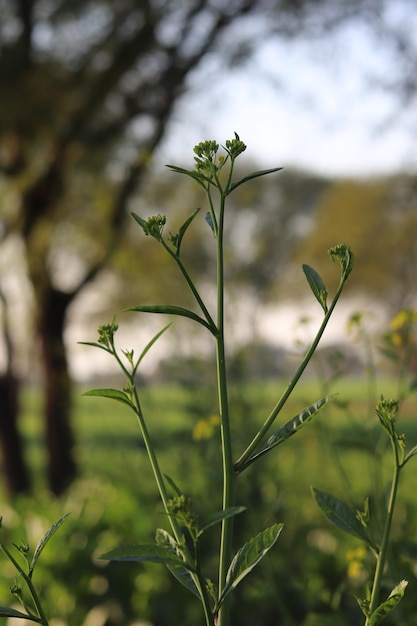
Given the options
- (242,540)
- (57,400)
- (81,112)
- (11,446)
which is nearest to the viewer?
(242,540)

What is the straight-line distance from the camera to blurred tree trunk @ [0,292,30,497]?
17.3 feet

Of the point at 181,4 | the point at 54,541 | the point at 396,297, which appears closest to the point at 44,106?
the point at 181,4

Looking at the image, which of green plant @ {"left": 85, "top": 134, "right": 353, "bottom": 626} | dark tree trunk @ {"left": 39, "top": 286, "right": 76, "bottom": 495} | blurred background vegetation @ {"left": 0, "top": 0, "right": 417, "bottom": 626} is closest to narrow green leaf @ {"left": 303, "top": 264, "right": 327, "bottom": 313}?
green plant @ {"left": 85, "top": 134, "right": 353, "bottom": 626}

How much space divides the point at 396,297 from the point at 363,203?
84.9 inches

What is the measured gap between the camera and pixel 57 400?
5520mm

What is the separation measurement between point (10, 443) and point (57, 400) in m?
0.45

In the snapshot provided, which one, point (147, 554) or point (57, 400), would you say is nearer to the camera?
point (147, 554)

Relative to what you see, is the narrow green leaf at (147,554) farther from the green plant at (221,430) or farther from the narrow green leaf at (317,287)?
the narrow green leaf at (317,287)

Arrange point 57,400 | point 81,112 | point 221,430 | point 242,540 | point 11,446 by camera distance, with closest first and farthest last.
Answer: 1. point 221,430
2. point 242,540
3. point 81,112
4. point 11,446
5. point 57,400

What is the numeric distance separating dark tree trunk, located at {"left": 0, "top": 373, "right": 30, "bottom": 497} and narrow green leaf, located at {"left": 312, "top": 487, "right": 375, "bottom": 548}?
4984mm

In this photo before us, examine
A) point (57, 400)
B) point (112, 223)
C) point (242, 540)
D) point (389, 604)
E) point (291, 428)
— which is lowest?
point (242, 540)

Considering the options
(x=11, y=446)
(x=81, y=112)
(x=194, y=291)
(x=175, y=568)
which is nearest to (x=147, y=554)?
(x=175, y=568)

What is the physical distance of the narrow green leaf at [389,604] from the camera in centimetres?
44

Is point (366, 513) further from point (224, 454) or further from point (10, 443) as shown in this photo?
point (10, 443)
